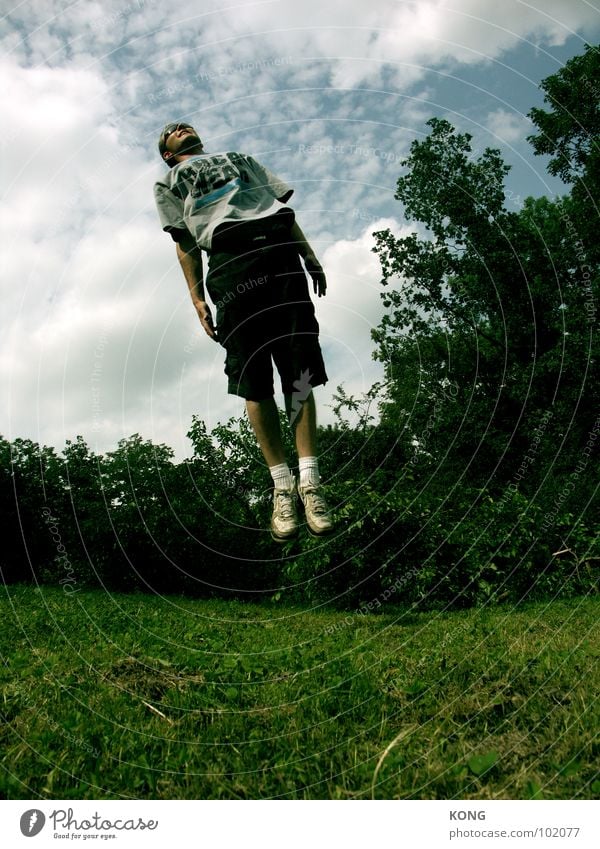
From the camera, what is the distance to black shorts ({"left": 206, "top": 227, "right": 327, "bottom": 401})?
4.09 meters

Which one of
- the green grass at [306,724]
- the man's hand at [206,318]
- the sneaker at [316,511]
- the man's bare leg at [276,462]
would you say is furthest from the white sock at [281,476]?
the green grass at [306,724]

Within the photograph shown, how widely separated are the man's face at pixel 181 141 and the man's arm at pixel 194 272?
60 centimetres

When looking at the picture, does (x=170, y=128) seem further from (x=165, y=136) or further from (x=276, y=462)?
(x=276, y=462)

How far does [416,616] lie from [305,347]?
1074 centimetres

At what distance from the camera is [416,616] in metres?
13.5

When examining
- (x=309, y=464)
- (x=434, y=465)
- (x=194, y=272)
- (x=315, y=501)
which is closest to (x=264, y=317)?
(x=194, y=272)

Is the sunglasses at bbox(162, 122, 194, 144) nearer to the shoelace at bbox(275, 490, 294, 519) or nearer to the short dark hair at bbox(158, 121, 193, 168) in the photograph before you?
the short dark hair at bbox(158, 121, 193, 168)

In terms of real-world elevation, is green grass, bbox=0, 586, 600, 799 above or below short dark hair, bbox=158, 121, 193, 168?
below

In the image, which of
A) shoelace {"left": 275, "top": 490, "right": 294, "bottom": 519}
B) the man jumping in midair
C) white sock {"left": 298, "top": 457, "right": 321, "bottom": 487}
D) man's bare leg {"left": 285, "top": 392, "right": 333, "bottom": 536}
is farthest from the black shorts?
shoelace {"left": 275, "top": 490, "right": 294, "bottom": 519}

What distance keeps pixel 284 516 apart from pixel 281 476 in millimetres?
305

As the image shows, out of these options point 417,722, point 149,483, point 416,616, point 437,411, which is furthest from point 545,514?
point 417,722

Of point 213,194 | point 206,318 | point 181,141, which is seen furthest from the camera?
point 181,141

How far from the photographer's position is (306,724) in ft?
14.1

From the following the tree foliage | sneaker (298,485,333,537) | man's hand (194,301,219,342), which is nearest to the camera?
man's hand (194,301,219,342)
